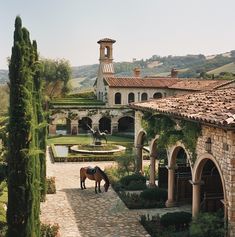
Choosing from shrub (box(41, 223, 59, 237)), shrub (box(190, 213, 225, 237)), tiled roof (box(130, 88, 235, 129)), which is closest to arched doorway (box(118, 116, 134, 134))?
tiled roof (box(130, 88, 235, 129))

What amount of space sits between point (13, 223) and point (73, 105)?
124 feet

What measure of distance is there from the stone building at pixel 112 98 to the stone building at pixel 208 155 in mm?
27355

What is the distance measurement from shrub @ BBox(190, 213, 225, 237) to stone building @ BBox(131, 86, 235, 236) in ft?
1.61

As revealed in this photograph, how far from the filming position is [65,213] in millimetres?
18062

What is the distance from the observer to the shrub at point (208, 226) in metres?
13.4

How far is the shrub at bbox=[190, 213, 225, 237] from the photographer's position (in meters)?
13.4

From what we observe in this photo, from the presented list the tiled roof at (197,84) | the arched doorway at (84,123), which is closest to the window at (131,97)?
the tiled roof at (197,84)

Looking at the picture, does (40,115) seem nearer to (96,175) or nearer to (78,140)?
(96,175)

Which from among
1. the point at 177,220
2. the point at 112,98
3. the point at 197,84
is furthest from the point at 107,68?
the point at 177,220

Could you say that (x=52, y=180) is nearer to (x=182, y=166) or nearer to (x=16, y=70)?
(x=182, y=166)

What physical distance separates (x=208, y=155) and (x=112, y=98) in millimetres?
37643

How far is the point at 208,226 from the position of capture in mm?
13633

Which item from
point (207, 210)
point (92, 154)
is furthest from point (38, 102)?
point (92, 154)

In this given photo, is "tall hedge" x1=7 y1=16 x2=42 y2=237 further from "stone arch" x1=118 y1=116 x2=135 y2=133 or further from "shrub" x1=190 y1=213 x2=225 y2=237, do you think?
"stone arch" x1=118 y1=116 x2=135 y2=133
